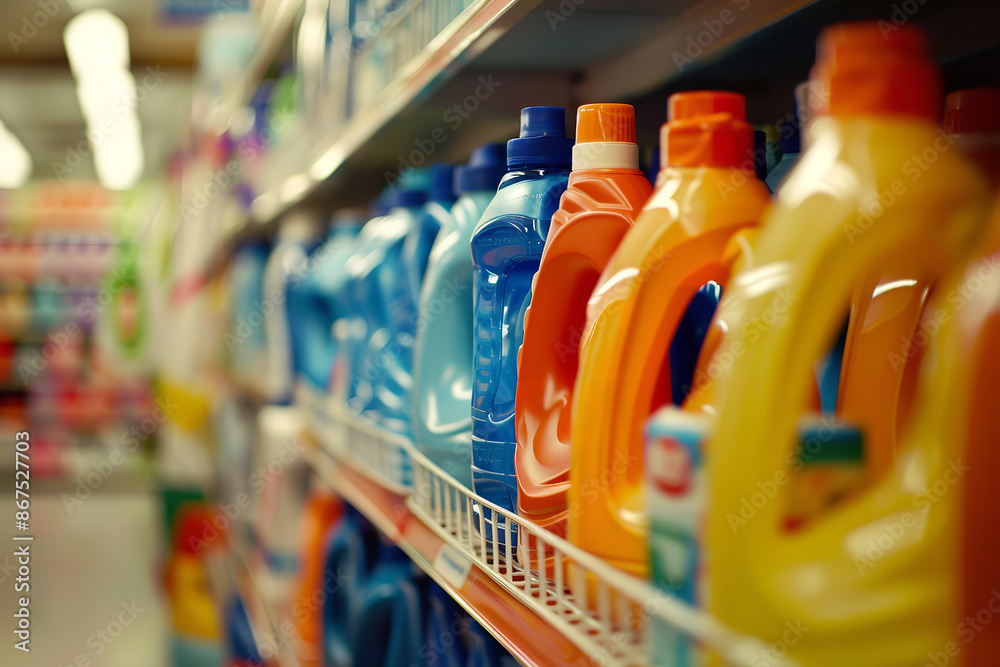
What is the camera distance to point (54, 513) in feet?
24.6

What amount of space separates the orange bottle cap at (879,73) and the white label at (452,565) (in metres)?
0.69

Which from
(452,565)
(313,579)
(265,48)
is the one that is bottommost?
(313,579)

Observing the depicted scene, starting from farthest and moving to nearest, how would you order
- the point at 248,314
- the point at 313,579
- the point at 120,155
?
the point at 120,155
the point at 248,314
the point at 313,579

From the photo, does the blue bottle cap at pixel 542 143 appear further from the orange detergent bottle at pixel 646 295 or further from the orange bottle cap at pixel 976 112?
the orange bottle cap at pixel 976 112

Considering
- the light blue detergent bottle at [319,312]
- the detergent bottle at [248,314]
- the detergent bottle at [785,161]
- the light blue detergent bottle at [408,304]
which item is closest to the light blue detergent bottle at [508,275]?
the detergent bottle at [785,161]

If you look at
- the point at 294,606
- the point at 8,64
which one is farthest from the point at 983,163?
the point at 8,64

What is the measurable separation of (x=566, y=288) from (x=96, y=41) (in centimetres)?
471

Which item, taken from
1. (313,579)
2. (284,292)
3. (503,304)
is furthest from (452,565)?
(284,292)

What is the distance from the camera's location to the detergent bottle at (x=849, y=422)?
511 mm

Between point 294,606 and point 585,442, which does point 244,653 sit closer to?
point 294,606

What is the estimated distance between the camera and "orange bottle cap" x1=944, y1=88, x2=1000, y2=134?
0.69 meters

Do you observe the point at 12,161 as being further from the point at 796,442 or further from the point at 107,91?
the point at 796,442

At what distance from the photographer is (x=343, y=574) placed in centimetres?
201

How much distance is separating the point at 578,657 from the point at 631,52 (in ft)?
2.64
